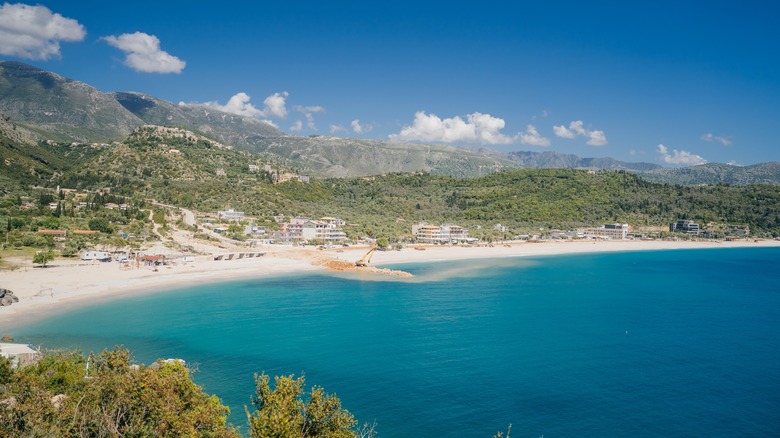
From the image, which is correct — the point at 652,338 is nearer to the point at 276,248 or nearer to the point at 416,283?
the point at 416,283

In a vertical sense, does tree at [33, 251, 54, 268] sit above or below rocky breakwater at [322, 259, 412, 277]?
above

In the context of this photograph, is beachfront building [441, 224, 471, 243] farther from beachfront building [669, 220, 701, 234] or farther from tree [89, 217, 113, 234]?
tree [89, 217, 113, 234]

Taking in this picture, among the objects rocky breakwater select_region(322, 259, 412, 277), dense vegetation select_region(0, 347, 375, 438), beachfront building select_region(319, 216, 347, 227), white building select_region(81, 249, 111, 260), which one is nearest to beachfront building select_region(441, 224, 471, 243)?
beachfront building select_region(319, 216, 347, 227)

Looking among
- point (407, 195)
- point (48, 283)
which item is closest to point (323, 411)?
point (48, 283)

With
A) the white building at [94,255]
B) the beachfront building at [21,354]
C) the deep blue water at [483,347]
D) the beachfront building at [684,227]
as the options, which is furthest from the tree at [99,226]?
the beachfront building at [684,227]

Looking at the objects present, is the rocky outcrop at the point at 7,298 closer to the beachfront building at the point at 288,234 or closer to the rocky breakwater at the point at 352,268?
the rocky breakwater at the point at 352,268
